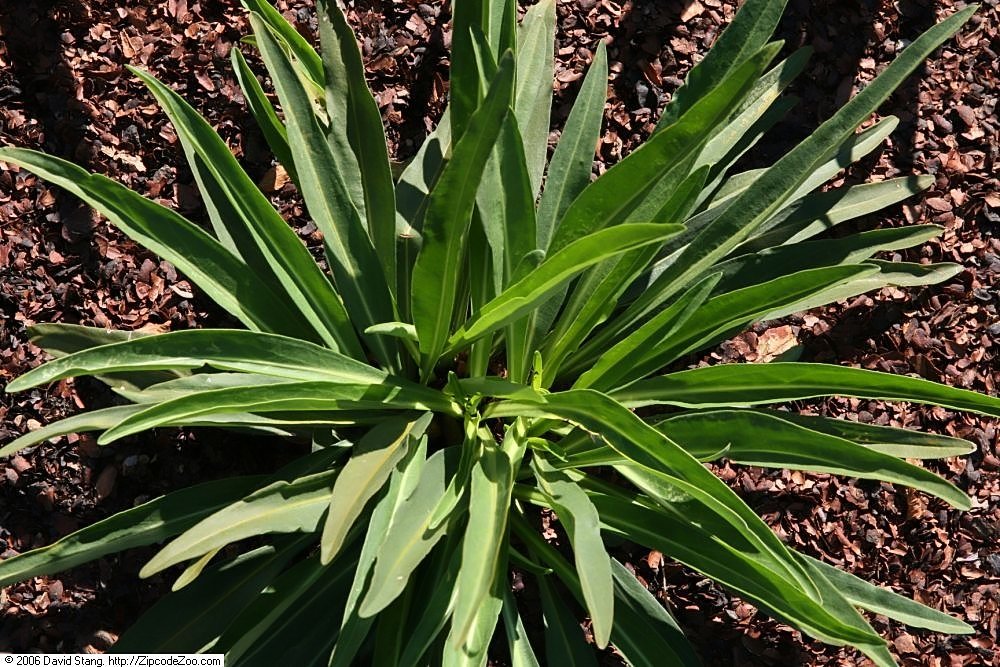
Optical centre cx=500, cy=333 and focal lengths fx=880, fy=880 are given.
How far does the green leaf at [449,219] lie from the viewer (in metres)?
1.07

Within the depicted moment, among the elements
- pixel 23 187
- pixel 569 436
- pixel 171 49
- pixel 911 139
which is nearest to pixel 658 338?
pixel 569 436

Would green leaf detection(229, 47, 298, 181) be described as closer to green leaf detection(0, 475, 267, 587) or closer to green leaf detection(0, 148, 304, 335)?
green leaf detection(0, 148, 304, 335)

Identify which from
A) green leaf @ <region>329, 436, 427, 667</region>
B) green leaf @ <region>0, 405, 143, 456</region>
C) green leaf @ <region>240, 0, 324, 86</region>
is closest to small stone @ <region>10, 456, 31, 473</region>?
green leaf @ <region>0, 405, 143, 456</region>

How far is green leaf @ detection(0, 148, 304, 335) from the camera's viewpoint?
4.16ft

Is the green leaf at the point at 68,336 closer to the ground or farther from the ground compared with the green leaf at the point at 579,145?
closer to the ground

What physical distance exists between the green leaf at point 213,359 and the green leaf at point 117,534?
0.78 feet

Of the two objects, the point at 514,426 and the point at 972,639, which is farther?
the point at 972,639

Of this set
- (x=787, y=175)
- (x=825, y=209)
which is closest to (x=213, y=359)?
(x=787, y=175)

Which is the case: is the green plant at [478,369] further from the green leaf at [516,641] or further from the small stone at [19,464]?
the small stone at [19,464]

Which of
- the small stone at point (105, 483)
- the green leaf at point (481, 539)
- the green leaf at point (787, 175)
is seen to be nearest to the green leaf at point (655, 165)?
the green leaf at point (787, 175)

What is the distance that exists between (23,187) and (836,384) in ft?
5.16

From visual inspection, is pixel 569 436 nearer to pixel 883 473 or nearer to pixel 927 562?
pixel 883 473

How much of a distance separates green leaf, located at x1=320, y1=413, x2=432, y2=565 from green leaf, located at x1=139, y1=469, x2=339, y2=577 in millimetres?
92

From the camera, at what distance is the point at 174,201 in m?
1.80
